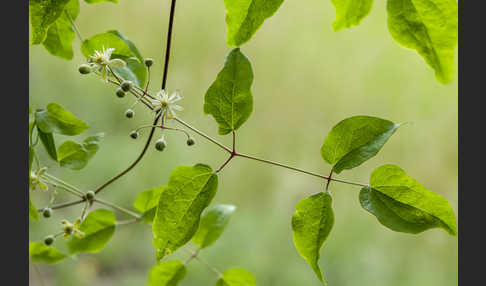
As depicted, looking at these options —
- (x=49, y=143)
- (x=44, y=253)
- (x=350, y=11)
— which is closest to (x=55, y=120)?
(x=49, y=143)

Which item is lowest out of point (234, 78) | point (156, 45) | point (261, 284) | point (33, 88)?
point (261, 284)

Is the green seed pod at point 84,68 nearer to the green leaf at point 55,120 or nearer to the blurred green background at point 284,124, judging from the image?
the green leaf at point 55,120

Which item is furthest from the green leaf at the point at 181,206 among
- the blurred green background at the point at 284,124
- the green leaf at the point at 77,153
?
the blurred green background at the point at 284,124

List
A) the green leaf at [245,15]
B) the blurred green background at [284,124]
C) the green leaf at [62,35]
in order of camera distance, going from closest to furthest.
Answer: the green leaf at [245,15]
the green leaf at [62,35]
the blurred green background at [284,124]

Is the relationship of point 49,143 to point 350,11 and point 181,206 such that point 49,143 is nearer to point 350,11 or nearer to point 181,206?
point 181,206

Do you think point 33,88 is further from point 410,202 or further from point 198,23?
point 410,202

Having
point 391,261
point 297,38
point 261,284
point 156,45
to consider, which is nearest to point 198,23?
point 156,45
